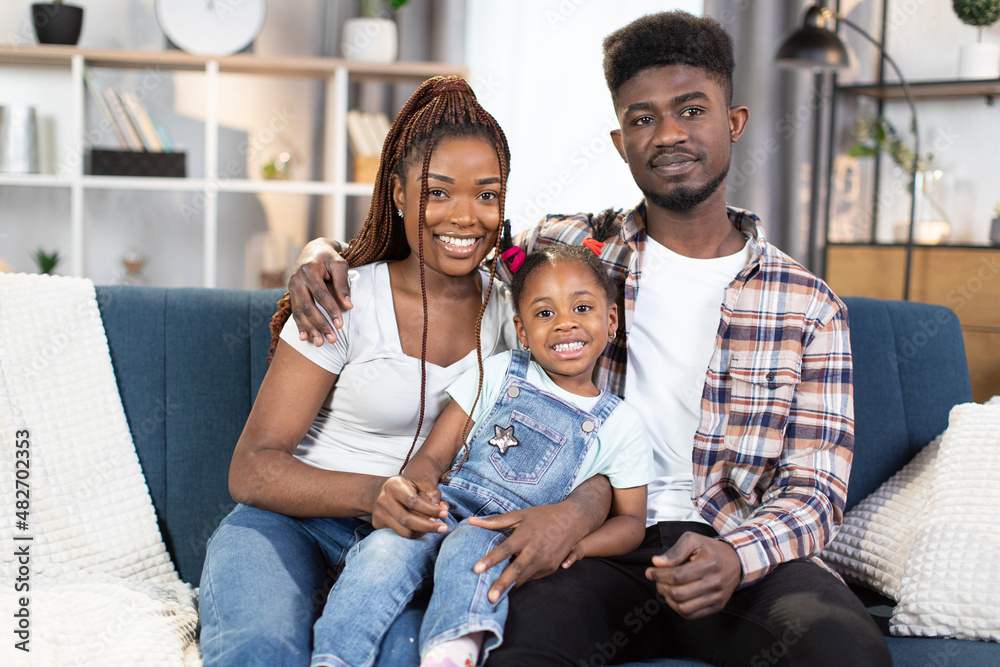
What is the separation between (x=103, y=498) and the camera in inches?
59.1

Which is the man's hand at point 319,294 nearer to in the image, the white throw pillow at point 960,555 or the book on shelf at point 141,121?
the white throw pillow at point 960,555

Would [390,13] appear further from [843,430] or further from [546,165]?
[843,430]

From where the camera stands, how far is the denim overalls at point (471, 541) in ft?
3.60

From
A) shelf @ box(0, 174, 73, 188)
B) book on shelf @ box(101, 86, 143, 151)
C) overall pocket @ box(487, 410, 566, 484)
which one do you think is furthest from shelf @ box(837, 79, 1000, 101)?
shelf @ box(0, 174, 73, 188)

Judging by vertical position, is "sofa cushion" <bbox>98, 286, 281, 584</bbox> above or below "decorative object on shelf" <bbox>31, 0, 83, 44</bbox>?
below

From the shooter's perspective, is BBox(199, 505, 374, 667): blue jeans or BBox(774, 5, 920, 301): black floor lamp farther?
BBox(774, 5, 920, 301): black floor lamp

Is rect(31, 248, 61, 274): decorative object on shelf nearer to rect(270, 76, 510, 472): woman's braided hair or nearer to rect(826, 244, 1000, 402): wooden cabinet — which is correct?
rect(270, 76, 510, 472): woman's braided hair

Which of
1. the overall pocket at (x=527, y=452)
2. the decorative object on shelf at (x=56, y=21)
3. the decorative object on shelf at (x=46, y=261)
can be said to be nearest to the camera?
the overall pocket at (x=527, y=452)

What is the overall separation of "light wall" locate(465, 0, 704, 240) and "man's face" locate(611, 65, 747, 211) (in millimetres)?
1858

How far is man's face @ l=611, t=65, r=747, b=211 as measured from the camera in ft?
4.95

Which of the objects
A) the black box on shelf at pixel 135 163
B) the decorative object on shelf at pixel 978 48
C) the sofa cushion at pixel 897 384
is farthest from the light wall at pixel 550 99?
the sofa cushion at pixel 897 384

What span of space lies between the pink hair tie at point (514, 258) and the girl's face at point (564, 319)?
64 mm

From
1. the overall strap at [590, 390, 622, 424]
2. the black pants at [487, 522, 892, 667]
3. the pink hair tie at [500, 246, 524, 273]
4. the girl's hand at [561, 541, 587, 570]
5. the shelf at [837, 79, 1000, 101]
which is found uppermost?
the shelf at [837, 79, 1000, 101]

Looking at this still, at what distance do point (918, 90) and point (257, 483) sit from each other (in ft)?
9.24
